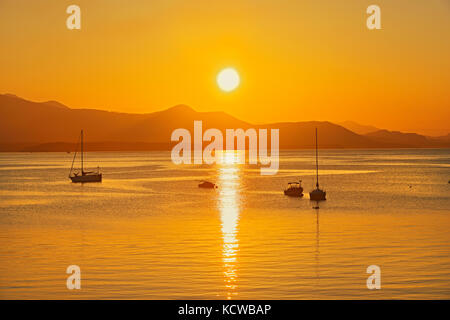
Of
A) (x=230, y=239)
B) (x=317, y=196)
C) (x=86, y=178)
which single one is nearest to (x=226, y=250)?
(x=230, y=239)

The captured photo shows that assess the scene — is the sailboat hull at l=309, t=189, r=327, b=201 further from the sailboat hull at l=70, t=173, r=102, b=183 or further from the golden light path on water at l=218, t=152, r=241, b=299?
the sailboat hull at l=70, t=173, r=102, b=183

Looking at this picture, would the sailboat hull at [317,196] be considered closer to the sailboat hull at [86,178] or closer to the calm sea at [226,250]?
the calm sea at [226,250]

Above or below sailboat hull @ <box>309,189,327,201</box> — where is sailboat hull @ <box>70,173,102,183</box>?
above

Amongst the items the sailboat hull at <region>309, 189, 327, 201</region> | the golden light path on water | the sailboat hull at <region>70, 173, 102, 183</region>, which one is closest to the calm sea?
the golden light path on water

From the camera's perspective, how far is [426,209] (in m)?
68.9

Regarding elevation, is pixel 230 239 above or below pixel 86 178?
below

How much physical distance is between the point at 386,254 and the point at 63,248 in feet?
74.0

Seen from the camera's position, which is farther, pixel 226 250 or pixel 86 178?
pixel 86 178

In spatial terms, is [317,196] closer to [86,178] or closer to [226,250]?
[226,250]

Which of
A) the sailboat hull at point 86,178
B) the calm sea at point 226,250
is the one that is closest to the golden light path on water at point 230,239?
the calm sea at point 226,250

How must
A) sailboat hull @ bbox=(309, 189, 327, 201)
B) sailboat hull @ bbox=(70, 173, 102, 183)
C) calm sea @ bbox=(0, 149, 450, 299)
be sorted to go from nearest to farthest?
calm sea @ bbox=(0, 149, 450, 299) < sailboat hull @ bbox=(309, 189, 327, 201) < sailboat hull @ bbox=(70, 173, 102, 183)

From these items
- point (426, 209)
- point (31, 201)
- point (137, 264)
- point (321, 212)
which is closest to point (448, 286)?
point (137, 264)

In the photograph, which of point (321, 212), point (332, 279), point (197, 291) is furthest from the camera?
point (321, 212)
